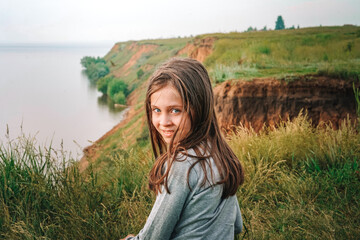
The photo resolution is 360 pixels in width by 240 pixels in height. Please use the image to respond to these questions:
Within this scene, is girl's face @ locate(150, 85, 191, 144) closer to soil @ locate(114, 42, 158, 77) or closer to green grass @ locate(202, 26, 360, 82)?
green grass @ locate(202, 26, 360, 82)

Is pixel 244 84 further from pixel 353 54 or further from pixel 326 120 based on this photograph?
pixel 353 54

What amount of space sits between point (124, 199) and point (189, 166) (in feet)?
7.55

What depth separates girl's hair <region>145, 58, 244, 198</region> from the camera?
159 centimetres

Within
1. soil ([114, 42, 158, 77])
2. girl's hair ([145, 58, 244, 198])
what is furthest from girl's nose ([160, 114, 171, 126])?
soil ([114, 42, 158, 77])

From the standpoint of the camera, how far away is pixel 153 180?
161cm

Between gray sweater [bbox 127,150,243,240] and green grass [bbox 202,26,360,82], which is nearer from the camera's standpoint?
gray sweater [bbox 127,150,243,240]

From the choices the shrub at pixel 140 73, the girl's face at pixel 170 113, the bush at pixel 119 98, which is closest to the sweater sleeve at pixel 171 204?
the girl's face at pixel 170 113

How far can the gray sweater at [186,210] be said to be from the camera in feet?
4.77

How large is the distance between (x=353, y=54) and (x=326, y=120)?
4.32 m

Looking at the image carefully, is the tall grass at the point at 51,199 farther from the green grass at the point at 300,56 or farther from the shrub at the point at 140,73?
the shrub at the point at 140,73

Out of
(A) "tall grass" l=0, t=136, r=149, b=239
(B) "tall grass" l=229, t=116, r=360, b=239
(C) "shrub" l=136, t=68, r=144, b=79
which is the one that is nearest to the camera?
(A) "tall grass" l=0, t=136, r=149, b=239

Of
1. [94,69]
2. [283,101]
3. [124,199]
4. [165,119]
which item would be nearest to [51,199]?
[124,199]

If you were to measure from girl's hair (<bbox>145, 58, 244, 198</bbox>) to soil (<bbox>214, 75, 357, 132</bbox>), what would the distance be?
5.80 meters

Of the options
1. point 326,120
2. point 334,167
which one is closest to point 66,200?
point 334,167
